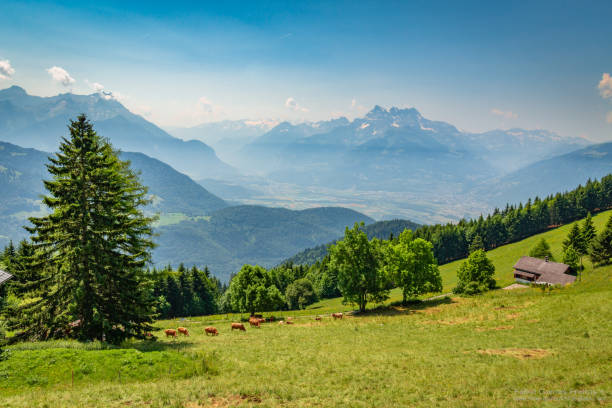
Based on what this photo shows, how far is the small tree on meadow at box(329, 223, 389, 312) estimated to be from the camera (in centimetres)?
4697

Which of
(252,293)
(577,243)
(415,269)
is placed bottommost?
(252,293)

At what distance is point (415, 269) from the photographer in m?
50.0

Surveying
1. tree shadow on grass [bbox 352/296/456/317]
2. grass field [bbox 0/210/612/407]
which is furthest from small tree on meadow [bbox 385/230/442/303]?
grass field [bbox 0/210/612/407]

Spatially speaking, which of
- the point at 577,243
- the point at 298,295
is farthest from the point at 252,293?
the point at 577,243

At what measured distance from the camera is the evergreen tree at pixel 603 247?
A: 6043cm

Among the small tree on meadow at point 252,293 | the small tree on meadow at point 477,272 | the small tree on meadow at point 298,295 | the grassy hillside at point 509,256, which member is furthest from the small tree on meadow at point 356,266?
the small tree on meadow at point 298,295

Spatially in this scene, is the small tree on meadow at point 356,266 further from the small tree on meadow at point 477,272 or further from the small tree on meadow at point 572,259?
the small tree on meadow at point 572,259

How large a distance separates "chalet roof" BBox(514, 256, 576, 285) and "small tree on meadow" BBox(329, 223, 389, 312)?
156ft

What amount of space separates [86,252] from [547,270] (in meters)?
88.2

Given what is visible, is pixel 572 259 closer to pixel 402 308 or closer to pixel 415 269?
pixel 415 269

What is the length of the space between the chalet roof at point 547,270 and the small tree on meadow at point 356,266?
4747 centimetres

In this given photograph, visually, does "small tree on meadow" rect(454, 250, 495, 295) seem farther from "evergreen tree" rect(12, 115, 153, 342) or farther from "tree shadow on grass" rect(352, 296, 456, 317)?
"evergreen tree" rect(12, 115, 153, 342)

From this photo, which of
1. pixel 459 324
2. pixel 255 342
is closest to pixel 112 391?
pixel 255 342

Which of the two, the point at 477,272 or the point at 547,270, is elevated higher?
the point at 477,272
